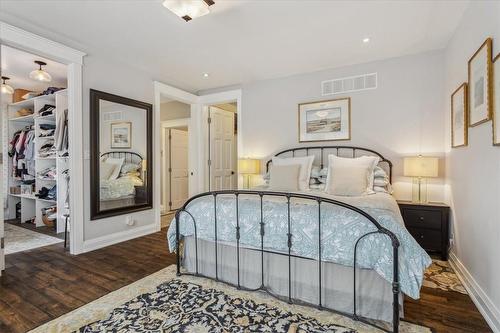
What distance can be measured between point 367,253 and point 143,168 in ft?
11.4

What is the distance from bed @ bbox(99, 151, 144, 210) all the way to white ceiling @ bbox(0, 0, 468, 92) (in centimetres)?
138

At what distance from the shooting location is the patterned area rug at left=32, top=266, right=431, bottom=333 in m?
1.73

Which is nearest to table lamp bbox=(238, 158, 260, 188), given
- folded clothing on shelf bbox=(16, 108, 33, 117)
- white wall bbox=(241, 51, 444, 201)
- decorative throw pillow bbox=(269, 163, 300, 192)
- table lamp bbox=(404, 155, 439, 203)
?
white wall bbox=(241, 51, 444, 201)

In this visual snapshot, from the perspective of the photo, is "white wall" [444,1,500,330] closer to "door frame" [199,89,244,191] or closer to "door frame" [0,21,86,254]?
"door frame" [199,89,244,191]

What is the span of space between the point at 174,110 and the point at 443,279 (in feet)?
18.1

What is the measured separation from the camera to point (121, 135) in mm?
3805

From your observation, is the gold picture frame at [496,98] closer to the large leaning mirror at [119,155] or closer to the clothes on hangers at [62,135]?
the large leaning mirror at [119,155]

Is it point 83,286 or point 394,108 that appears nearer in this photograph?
point 83,286

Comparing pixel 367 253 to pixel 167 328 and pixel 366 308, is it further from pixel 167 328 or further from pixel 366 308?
pixel 167 328

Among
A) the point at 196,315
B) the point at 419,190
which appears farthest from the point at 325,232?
the point at 419,190

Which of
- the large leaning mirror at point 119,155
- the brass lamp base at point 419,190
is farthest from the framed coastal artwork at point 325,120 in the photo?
the large leaning mirror at point 119,155

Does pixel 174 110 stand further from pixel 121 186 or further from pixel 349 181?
pixel 349 181

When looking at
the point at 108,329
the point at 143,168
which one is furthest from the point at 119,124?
the point at 108,329

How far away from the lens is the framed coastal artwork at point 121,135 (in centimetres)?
371
